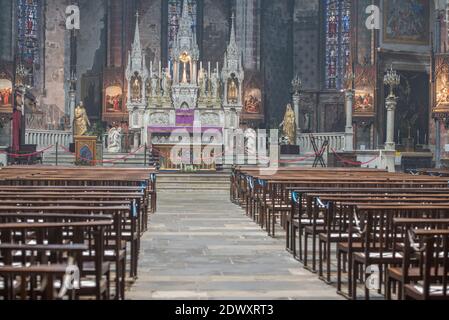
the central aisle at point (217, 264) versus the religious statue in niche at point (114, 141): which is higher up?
the religious statue in niche at point (114, 141)

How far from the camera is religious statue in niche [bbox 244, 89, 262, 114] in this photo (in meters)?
33.0

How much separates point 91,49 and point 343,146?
45.3ft

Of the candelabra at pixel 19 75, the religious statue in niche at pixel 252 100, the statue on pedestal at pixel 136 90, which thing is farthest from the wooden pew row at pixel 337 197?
the religious statue in niche at pixel 252 100

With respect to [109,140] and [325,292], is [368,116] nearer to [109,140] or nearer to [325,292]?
[109,140]

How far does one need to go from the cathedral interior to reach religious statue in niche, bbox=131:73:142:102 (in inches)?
1.8

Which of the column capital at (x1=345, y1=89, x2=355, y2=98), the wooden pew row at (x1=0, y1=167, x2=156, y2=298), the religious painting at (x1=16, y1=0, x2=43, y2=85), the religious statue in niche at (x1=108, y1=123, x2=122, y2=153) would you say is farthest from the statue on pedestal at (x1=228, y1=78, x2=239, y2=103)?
the wooden pew row at (x1=0, y1=167, x2=156, y2=298)

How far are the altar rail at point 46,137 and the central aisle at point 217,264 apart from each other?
16488 millimetres

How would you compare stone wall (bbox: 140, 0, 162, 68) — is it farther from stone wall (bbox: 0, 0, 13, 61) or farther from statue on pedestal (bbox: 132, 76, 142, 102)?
stone wall (bbox: 0, 0, 13, 61)

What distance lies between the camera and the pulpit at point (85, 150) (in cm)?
2470

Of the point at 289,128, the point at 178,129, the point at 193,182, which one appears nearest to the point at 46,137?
the point at 178,129

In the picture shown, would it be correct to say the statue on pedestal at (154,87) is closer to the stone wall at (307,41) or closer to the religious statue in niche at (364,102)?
the religious statue in niche at (364,102)

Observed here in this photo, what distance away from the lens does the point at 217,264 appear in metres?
8.73

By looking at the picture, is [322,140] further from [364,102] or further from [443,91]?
[443,91]

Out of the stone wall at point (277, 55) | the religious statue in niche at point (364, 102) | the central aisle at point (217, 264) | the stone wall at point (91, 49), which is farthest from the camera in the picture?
the stone wall at point (277, 55)
